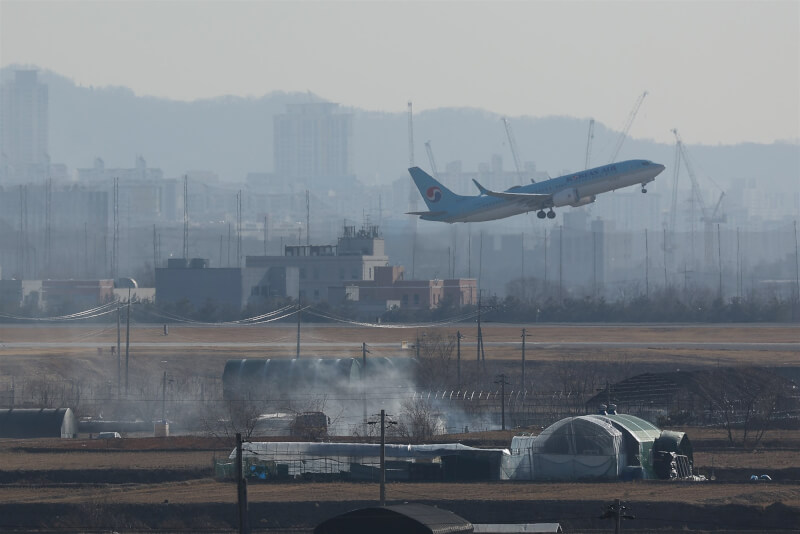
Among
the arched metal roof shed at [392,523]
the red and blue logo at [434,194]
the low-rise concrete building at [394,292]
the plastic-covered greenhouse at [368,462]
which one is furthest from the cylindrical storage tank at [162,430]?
the low-rise concrete building at [394,292]

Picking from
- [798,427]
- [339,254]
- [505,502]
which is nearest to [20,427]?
[505,502]

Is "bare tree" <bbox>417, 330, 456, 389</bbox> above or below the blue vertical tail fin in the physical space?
below

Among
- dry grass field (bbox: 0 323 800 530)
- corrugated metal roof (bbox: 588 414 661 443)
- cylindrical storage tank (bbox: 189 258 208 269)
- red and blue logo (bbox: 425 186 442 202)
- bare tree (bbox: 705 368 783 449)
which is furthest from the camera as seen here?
cylindrical storage tank (bbox: 189 258 208 269)

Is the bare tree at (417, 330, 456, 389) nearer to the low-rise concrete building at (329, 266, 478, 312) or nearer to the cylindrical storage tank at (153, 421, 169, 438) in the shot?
the cylindrical storage tank at (153, 421, 169, 438)

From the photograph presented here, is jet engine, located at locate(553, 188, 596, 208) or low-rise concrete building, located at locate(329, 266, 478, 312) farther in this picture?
low-rise concrete building, located at locate(329, 266, 478, 312)

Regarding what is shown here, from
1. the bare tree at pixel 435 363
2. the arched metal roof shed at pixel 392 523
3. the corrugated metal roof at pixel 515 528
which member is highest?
the bare tree at pixel 435 363

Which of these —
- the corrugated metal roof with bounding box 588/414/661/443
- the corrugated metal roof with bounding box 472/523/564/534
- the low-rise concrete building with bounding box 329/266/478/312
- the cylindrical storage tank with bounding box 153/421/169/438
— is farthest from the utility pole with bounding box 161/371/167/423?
the low-rise concrete building with bounding box 329/266/478/312

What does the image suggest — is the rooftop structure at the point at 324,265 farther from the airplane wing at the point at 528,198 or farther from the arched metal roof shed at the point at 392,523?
the arched metal roof shed at the point at 392,523
